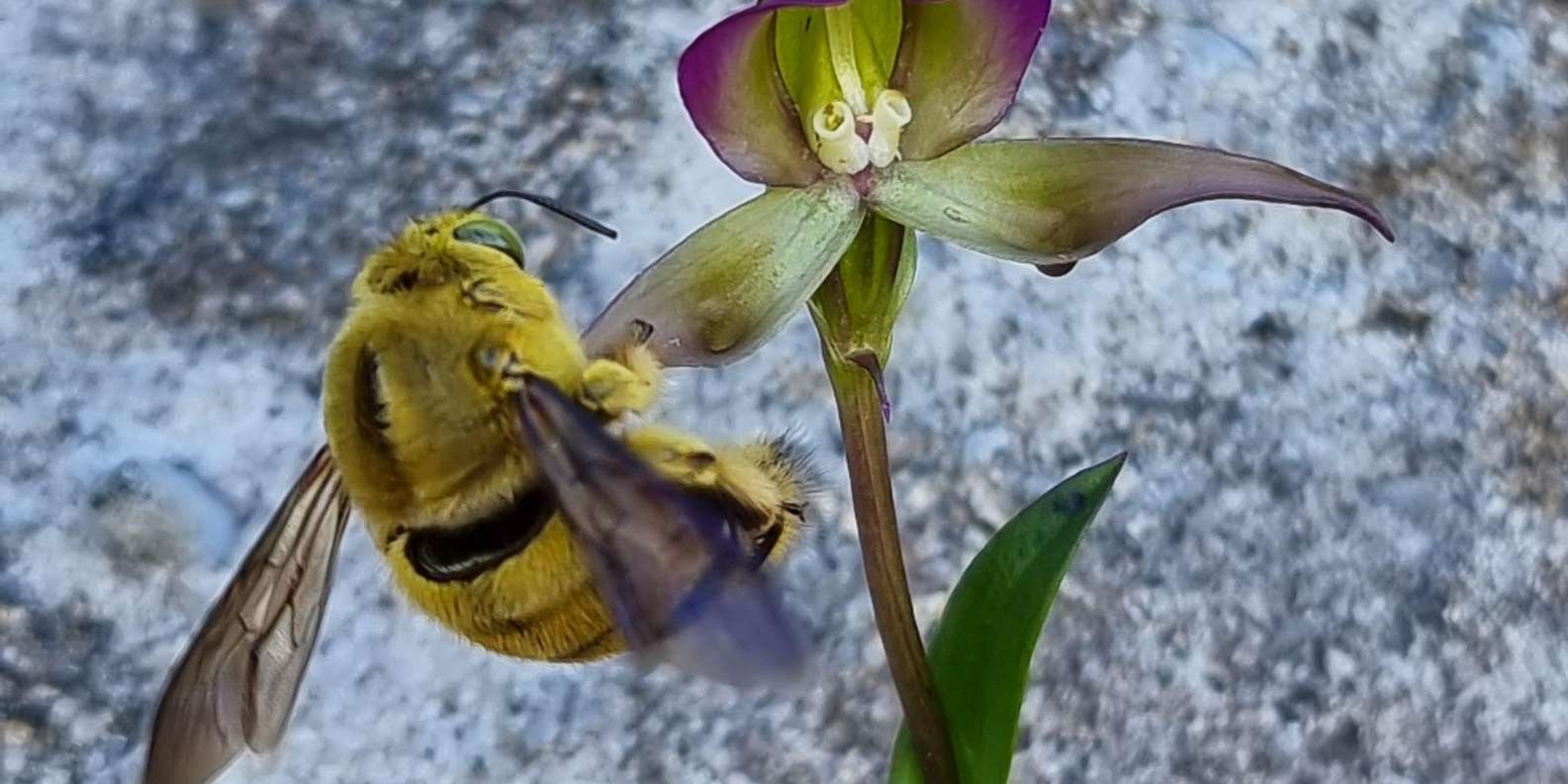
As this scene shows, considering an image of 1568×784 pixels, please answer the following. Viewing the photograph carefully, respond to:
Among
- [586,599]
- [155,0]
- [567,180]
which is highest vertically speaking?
[586,599]

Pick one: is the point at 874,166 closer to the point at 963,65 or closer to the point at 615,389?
the point at 963,65

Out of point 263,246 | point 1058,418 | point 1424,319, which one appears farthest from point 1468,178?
point 263,246

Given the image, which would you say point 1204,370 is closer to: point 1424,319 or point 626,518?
point 1424,319

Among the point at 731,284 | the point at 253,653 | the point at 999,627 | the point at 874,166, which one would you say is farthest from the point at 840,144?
the point at 253,653

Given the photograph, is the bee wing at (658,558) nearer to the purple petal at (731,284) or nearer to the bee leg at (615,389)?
the bee leg at (615,389)

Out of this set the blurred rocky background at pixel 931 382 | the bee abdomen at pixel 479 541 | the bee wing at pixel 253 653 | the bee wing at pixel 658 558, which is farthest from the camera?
the blurred rocky background at pixel 931 382

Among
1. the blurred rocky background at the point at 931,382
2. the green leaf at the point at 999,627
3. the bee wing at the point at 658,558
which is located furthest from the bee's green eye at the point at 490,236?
the blurred rocky background at the point at 931,382

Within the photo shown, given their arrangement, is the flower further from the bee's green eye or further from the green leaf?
the green leaf
